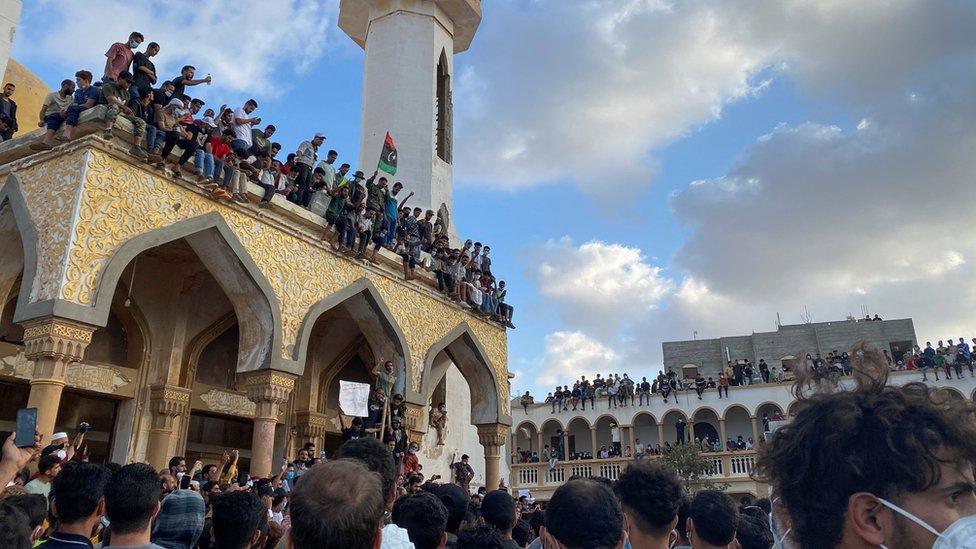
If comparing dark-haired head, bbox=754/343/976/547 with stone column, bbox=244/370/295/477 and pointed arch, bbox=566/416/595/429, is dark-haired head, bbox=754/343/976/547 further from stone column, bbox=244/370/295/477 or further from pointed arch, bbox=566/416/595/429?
pointed arch, bbox=566/416/595/429

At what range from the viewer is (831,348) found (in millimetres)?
39906

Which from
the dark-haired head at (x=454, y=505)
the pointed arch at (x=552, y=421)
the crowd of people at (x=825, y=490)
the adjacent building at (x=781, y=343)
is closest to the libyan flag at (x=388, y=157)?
the dark-haired head at (x=454, y=505)

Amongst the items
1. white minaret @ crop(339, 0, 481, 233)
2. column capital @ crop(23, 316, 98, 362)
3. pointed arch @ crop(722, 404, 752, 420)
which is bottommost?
column capital @ crop(23, 316, 98, 362)

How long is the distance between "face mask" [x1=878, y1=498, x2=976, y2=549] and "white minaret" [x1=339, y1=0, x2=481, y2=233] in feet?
57.4

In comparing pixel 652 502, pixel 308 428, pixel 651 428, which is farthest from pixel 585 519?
pixel 651 428

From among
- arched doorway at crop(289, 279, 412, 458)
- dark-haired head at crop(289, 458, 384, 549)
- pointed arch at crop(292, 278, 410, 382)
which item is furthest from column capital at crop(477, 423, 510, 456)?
dark-haired head at crop(289, 458, 384, 549)

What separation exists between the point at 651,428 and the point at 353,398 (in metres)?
27.0

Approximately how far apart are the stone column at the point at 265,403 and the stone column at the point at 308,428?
4.00 metres

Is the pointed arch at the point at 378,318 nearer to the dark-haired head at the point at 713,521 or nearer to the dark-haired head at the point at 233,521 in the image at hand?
the dark-haired head at the point at 233,521

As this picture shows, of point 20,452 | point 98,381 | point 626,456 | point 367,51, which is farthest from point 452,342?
point 626,456

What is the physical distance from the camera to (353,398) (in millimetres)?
11008

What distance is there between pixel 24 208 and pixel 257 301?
10.6ft

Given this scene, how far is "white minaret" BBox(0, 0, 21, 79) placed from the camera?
13.1 meters

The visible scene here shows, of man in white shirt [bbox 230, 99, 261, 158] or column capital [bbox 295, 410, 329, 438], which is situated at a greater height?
man in white shirt [bbox 230, 99, 261, 158]
